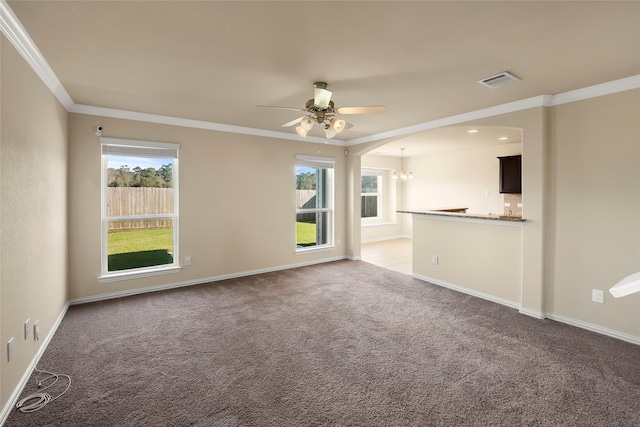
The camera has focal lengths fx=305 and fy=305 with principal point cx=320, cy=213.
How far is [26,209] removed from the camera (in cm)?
232

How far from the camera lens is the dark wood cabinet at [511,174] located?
5.98 m

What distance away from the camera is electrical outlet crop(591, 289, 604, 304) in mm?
3118

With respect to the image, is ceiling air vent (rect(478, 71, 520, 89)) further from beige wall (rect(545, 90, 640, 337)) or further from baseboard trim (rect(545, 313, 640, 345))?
baseboard trim (rect(545, 313, 640, 345))

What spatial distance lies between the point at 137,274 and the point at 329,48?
3832 mm

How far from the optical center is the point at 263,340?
291 cm

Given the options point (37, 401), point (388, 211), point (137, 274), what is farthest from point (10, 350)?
point (388, 211)

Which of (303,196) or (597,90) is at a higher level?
(597,90)

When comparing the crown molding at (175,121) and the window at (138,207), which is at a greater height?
the crown molding at (175,121)

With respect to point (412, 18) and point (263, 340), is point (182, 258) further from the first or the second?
point (412, 18)

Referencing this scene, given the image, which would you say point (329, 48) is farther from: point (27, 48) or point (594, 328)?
point (594, 328)

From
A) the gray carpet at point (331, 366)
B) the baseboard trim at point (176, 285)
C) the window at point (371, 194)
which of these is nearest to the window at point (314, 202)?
the baseboard trim at point (176, 285)

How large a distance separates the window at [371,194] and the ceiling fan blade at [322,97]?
6409mm

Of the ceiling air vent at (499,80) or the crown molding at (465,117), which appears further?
the crown molding at (465,117)

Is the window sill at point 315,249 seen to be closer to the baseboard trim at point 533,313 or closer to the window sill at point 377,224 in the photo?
the window sill at point 377,224
